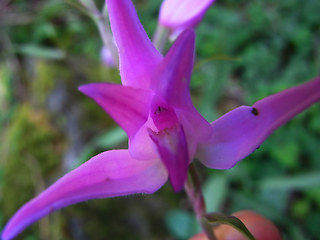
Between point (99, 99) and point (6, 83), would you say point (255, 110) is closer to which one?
point (99, 99)

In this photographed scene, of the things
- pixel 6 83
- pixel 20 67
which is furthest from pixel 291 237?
pixel 20 67

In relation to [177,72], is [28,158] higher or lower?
lower

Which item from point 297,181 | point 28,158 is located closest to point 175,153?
point 297,181

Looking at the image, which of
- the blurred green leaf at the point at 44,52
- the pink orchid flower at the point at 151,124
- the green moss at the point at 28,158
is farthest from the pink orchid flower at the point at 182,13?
the blurred green leaf at the point at 44,52

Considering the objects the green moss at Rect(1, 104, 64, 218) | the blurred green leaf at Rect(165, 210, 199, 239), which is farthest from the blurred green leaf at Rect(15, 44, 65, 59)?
the blurred green leaf at Rect(165, 210, 199, 239)

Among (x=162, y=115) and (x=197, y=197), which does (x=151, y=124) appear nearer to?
→ (x=162, y=115)

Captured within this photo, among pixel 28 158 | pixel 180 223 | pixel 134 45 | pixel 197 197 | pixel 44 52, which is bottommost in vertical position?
pixel 180 223

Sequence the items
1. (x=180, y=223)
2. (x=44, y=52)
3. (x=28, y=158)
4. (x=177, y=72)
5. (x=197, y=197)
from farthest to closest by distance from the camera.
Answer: (x=44, y=52), (x=28, y=158), (x=180, y=223), (x=197, y=197), (x=177, y=72)
